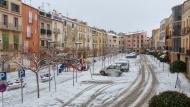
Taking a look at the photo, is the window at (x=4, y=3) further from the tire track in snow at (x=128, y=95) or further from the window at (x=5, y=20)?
the tire track in snow at (x=128, y=95)

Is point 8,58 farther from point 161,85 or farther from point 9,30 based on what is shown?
point 161,85

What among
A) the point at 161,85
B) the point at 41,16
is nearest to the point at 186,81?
the point at 161,85

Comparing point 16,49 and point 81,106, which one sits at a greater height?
point 16,49

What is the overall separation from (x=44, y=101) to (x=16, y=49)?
29.6m

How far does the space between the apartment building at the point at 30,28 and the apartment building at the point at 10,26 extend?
1.98 m

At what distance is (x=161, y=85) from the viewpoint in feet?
115

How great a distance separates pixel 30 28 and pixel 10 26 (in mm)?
7972

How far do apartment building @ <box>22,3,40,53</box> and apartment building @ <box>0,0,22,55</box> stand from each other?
198 centimetres

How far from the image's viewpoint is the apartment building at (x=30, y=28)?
56.7m

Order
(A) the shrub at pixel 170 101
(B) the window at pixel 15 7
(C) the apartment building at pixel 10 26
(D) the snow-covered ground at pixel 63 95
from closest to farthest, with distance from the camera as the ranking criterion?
1. (A) the shrub at pixel 170 101
2. (D) the snow-covered ground at pixel 63 95
3. (C) the apartment building at pixel 10 26
4. (B) the window at pixel 15 7

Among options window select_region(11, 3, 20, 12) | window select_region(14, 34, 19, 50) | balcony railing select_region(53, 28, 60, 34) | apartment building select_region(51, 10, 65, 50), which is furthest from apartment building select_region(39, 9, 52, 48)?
window select_region(11, 3, 20, 12)

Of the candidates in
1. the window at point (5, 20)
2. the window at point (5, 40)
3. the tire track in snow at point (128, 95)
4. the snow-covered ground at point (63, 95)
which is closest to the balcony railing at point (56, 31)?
the window at point (5, 40)

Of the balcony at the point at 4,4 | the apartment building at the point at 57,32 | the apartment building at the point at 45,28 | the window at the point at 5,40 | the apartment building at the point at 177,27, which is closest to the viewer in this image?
the balcony at the point at 4,4

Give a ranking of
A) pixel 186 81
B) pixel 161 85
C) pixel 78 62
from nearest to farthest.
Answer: pixel 161 85 < pixel 186 81 < pixel 78 62
